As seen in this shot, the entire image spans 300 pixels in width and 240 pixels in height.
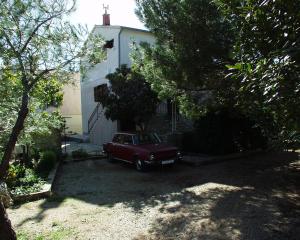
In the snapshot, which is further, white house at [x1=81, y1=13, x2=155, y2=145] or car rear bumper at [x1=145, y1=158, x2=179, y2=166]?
white house at [x1=81, y1=13, x2=155, y2=145]

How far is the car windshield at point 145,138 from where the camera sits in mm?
14000

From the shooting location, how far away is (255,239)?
5.97 meters

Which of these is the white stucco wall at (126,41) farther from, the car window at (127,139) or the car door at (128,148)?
the car door at (128,148)

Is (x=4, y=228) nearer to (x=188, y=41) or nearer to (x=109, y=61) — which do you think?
(x=188, y=41)

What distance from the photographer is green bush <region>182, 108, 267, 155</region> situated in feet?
50.8

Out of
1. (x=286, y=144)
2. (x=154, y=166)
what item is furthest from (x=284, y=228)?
(x=154, y=166)

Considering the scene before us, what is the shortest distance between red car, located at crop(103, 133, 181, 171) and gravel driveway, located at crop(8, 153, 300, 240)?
443 mm

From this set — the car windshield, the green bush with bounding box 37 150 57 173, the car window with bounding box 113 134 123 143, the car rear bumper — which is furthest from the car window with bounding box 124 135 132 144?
the green bush with bounding box 37 150 57 173

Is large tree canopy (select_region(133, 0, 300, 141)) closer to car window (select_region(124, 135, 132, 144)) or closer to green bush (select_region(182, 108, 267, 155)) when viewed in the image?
green bush (select_region(182, 108, 267, 155))

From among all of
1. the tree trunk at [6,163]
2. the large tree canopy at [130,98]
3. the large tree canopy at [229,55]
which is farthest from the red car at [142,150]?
the tree trunk at [6,163]

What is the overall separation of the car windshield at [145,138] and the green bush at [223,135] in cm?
276

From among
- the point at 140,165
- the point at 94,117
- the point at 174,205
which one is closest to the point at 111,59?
the point at 94,117

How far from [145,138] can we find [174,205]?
5964 mm

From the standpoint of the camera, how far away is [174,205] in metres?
8.38
